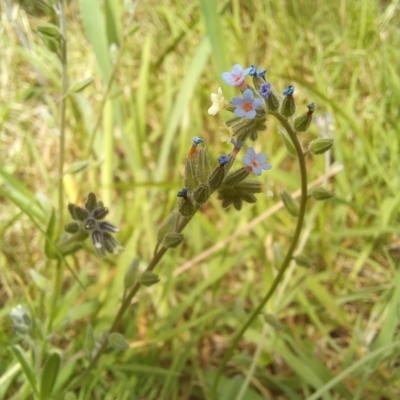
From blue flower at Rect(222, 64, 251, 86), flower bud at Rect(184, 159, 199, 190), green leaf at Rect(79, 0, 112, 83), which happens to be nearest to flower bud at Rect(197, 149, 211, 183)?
flower bud at Rect(184, 159, 199, 190)

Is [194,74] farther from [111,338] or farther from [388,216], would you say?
[111,338]

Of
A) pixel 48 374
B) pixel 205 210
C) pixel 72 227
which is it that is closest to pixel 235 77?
pixel 72 227

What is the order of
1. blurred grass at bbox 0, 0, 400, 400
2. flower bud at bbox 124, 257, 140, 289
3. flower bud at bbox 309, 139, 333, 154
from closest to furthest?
1. flower bud at bbox 309, 139, 333, 154
2. flower bud at bbox 124, 257, 140, 289
3. blurred grass at bbox 0, 0, 400, 400

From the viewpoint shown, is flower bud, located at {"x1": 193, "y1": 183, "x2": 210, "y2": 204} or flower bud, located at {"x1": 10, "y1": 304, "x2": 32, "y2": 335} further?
flower bud, located at {"x1": 10, "y1": 304, "x2": 32, "y2": 335}

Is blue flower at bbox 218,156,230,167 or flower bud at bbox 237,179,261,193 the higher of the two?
blue flower at bbox 218,156,230,167

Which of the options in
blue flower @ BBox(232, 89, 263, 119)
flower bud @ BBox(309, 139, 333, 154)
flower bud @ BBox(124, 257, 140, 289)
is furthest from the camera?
flower bud @ BBox(124, 257, 140, 289)

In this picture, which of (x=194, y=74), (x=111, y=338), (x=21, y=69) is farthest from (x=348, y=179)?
(x=21, y=69)

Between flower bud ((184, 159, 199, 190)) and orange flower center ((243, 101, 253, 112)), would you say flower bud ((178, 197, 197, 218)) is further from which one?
orange flower center ((243, 101, 253, 112))

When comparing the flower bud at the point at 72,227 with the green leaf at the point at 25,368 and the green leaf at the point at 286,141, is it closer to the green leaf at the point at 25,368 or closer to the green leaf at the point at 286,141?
the green leaf at the point at 25,368

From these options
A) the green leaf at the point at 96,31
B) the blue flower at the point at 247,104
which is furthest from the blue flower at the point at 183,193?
the green leaf at the point at 96,31
